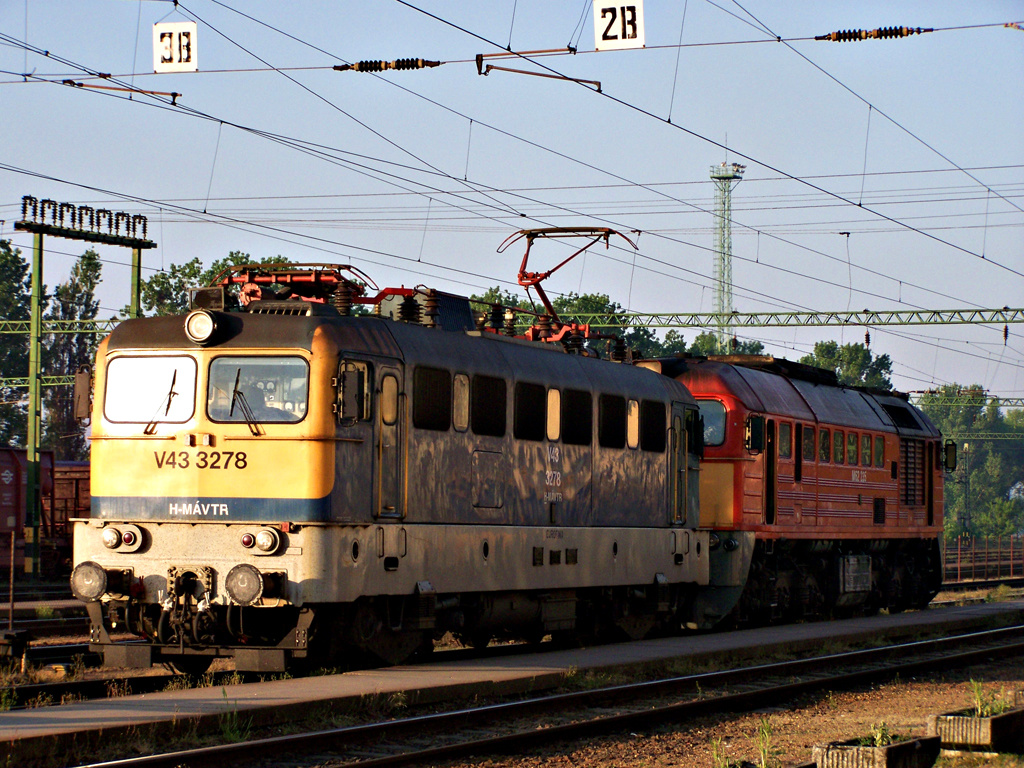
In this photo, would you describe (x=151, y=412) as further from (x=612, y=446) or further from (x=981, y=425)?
(x=981, y=425)

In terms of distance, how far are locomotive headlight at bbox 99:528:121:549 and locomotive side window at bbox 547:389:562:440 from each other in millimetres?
5700

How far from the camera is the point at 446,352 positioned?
15945mm

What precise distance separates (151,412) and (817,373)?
49.8 ft

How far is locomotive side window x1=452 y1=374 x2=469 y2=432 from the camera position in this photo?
1599cm

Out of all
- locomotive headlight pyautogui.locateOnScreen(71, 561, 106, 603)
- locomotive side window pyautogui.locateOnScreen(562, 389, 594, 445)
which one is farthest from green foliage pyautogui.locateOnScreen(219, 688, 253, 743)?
locomotive side window pyautogui.locateOnScreen(562, 389, 594, 445)

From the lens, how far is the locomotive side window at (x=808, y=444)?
80.6 feet

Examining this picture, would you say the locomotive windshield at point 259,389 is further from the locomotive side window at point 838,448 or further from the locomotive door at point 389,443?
the locomotive side window at point 838,448

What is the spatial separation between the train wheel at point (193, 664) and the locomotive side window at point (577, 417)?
5.48 meters

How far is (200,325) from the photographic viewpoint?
47.1 ft

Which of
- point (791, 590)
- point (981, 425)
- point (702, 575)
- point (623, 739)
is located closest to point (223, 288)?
point (623, 739)

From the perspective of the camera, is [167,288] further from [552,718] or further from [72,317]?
[552,718]

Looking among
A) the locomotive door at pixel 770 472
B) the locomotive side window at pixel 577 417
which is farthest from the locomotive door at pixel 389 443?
the locomotive door at pixel 770 472

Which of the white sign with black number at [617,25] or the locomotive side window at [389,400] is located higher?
the white sign with black number at [617,25]

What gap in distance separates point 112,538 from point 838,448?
15.3m
